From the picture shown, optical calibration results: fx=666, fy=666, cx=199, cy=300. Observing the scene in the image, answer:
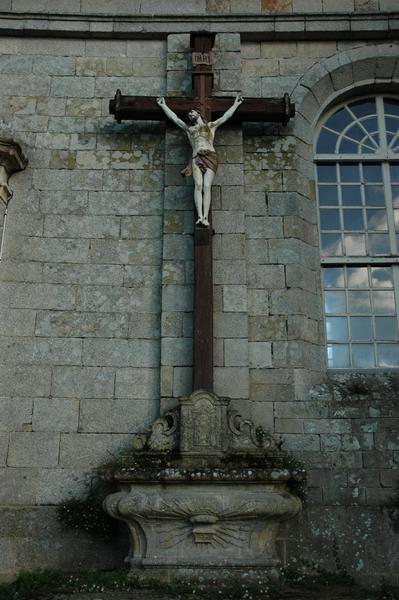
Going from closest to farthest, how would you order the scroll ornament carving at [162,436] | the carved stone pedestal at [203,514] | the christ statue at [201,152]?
Result: the carved stone pedestal at [203,514]
the scroll ornament carving at [162,436]
the christ statue at [201,152]

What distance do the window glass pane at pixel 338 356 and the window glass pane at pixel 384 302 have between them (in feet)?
1.85

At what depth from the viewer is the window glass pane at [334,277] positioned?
7.26 m

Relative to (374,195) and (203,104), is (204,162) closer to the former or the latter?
(203,104)

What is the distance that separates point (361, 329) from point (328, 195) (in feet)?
5.33

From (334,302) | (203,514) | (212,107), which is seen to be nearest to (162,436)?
(203,514)

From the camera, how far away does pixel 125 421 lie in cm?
632

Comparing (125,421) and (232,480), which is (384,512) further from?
(125,421)

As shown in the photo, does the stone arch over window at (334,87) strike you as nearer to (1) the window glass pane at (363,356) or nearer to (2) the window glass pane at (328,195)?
(2) the window glass pane at (328,195)

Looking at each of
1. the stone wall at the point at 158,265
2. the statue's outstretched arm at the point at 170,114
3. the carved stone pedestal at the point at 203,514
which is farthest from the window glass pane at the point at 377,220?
the carved stone pedestal at the point at 203,514

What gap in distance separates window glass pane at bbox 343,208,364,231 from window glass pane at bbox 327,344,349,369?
138cm

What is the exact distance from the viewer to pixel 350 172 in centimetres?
773

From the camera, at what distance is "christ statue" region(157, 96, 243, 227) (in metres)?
6.55

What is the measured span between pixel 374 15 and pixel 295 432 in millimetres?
4938

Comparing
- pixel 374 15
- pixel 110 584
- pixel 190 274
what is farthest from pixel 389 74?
pixel 110 584
